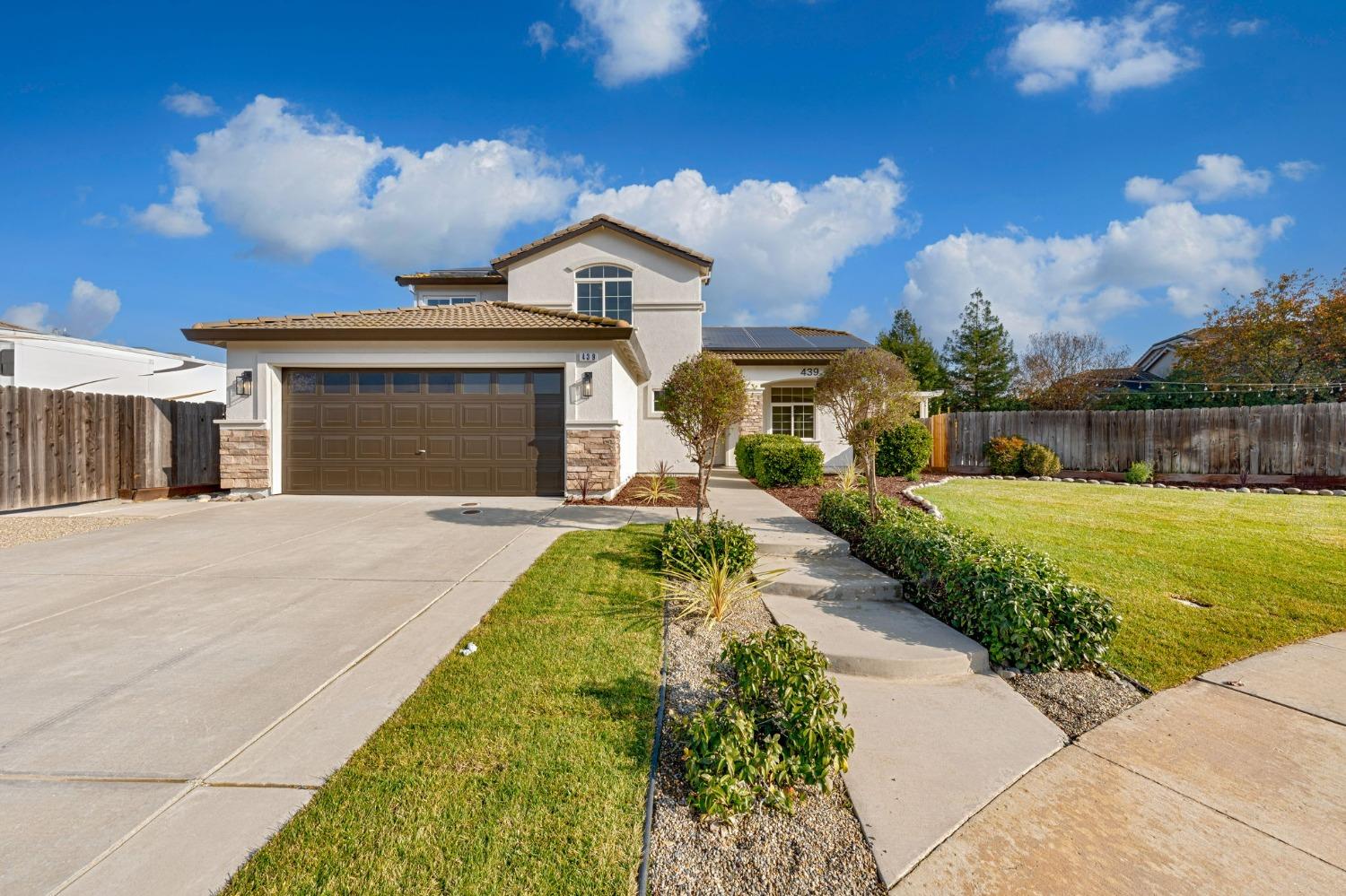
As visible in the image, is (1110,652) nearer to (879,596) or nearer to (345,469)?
(879,596)

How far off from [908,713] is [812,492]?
26.8 feet

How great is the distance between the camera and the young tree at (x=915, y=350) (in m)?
31.5

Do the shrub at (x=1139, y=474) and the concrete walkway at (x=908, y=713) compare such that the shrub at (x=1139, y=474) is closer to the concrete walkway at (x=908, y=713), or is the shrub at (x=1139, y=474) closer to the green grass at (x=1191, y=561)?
→ the green grass at (x=1191, y=561)

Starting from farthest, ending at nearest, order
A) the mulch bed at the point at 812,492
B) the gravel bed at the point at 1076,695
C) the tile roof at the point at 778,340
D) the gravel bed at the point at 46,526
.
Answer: the tile roof at the point at 778,340, the mulch bed at the point at 812,492, the gravel bed at the point at 46,526, the gravel bed at the point at 1076,695

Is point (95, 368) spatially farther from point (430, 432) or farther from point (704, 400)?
point (704, 400)

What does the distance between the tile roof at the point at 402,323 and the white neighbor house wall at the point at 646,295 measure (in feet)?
16.5

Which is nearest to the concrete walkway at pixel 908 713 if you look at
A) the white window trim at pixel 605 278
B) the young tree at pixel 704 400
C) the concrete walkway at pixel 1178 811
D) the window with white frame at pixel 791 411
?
the concrete walkway at pixel 1178 811

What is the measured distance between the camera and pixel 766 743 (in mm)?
2482

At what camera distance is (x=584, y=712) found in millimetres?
2984

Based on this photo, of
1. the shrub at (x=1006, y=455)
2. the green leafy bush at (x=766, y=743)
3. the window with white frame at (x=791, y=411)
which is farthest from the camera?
the window with white frame at (x=791, y=411)

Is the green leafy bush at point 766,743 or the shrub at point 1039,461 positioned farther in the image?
the shrub at point 1039,461

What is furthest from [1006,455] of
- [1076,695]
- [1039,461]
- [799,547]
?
[1076,695]

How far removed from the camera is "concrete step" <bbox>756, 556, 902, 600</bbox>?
196 inches

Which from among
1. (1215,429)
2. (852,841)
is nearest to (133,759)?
(852,841)
